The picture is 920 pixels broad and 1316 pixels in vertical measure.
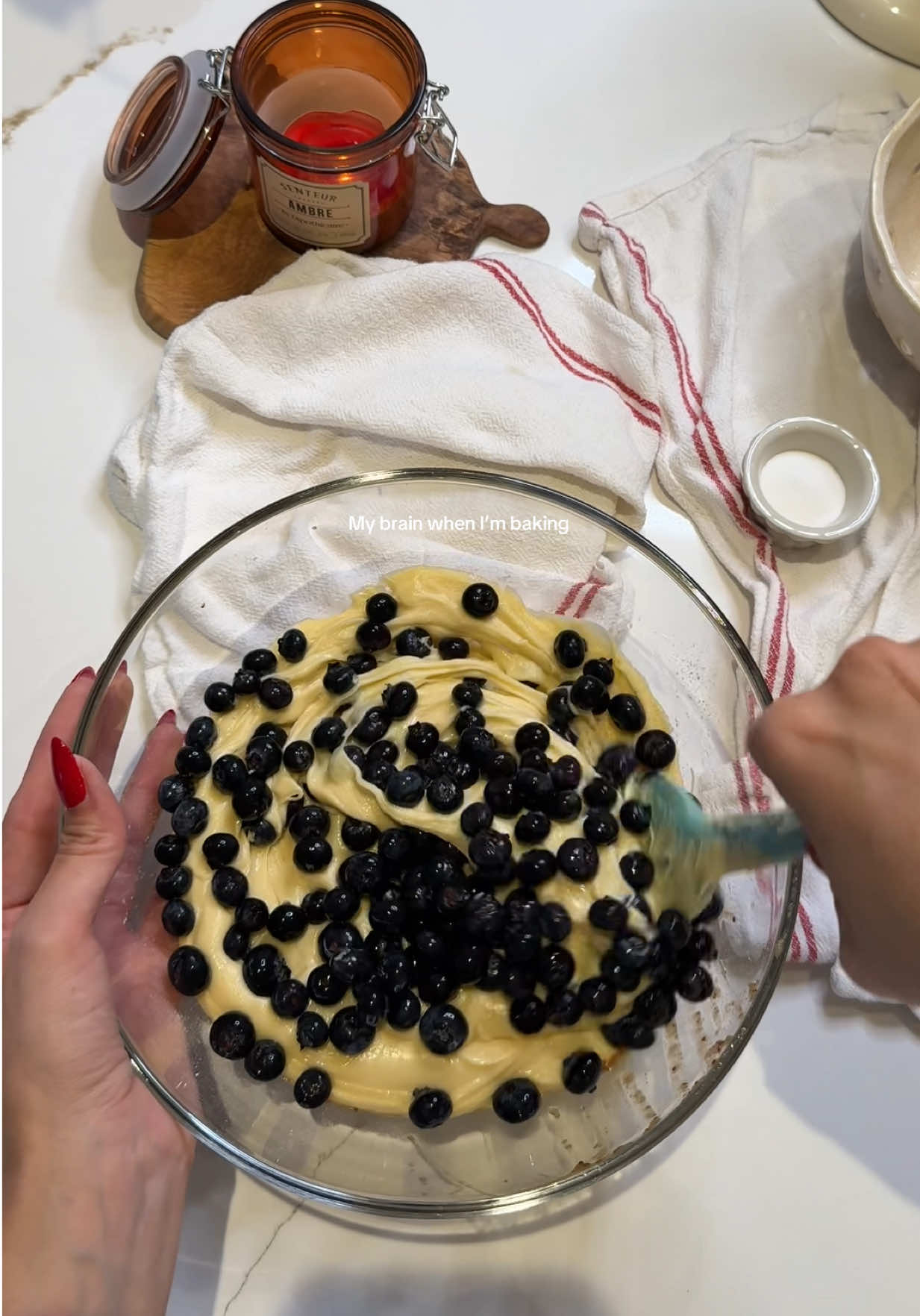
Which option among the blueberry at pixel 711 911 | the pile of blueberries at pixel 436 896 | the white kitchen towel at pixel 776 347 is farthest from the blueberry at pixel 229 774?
the white kitchen towel at pixel 776 347

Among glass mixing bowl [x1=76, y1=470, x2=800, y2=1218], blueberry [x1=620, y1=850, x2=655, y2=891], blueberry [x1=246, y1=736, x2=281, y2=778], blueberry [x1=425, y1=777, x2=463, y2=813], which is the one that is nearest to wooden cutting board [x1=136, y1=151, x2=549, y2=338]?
glass mixing bowl [x1=76, y1=470, x2=800, y2=1218]

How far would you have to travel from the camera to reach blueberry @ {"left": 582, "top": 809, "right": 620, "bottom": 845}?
0.92 metres

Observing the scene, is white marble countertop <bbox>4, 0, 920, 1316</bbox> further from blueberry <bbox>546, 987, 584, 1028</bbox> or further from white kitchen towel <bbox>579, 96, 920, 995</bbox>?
blueberry <bbox>546, 987, 584, 1028</bbox>

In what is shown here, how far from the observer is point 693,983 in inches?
35.8

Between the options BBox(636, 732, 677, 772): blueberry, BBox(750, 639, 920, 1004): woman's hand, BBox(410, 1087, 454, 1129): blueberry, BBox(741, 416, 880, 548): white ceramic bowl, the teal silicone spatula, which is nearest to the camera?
BBox(750, 639, 920, 1004): woman's hand

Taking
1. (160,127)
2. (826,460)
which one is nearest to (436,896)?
(826,460)

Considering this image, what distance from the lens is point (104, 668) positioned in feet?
3.07

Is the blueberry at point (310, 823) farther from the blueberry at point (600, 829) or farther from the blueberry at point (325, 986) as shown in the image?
the blueberry at point (600, 829)

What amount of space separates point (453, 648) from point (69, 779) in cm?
39

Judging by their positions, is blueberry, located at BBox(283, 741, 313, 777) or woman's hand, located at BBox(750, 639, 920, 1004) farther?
blueberry, located at BBox(283, 741, 313, 777)

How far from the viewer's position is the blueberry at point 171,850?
3.06ft

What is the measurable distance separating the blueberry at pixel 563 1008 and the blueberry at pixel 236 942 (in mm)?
279

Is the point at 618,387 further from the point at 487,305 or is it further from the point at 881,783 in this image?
the point at 881,783

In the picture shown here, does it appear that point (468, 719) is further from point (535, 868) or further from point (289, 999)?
point (289, 999)
